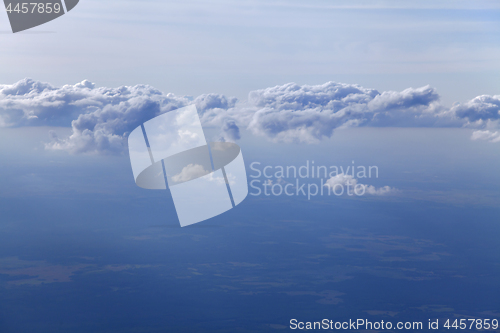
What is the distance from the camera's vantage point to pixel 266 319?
20.3 metres

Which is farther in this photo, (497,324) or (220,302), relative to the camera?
(220,302)

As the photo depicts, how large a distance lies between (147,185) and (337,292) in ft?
63.5

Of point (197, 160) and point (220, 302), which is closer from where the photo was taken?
point (197, 160)

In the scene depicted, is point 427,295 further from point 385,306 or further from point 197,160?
point 197,160

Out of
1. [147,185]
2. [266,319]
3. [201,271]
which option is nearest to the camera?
[147,185]

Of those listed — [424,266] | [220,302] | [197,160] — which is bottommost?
[220,302]

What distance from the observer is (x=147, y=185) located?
13.9 m

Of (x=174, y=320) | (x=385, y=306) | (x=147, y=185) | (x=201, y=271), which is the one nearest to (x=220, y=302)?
(x=201, y=271)

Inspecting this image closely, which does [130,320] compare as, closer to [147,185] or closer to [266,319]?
[266,319]

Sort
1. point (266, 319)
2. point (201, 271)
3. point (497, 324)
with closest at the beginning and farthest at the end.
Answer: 1. point (497, 324)
2. point (266, 319)
3. point (201, 271)

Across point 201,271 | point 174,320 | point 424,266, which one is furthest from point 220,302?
point 424,266

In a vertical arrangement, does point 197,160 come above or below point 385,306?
above

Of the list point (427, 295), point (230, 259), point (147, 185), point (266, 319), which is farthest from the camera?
point (427, 295)

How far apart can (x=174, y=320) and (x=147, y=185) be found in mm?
14261
